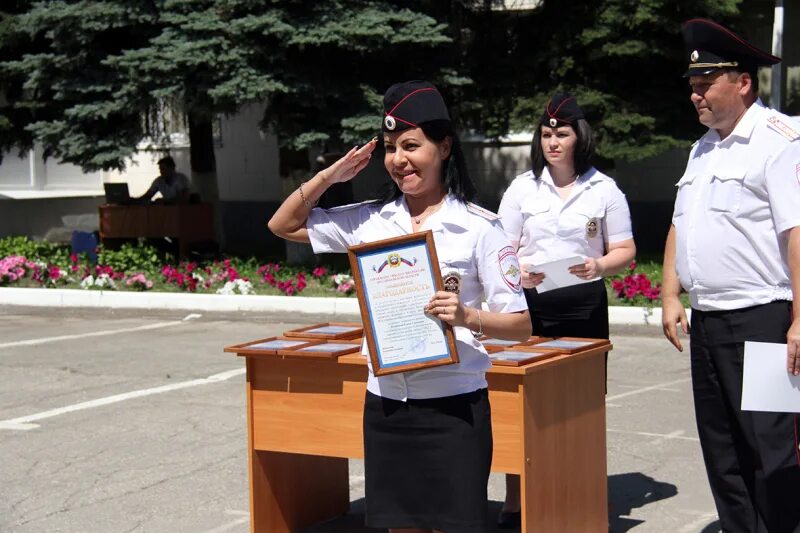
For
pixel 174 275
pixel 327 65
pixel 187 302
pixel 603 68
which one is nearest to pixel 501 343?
pixel 187 302

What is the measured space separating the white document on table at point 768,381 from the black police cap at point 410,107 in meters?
1.41

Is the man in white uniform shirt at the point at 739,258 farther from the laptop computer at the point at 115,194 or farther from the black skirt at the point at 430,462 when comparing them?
the laptop computer at the point at 115,194

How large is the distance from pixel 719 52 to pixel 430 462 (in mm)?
1836

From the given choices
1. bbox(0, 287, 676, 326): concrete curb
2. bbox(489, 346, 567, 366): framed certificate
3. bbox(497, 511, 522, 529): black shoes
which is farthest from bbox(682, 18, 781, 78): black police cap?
bbox(0, 287, 676, 326): concrete curb

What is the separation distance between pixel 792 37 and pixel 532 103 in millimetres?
6341

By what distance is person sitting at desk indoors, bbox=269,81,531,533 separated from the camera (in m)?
3.80

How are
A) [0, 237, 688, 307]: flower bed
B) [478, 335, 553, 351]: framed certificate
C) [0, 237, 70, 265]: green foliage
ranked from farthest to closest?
[0, 237, 70, 265]: green foliage < [0, 237, 688, 307]: flower bed < [478, 335, 553, 351]: framed certificate

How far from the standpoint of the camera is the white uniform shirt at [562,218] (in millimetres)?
5898

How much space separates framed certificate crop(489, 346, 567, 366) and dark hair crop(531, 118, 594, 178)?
1.20 m

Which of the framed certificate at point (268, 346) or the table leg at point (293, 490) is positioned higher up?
the framed certificate at point (268, 346)

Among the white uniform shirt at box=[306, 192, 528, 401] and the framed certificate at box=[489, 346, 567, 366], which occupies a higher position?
the white uniform shirt at box=[306, 192, 528, 401]

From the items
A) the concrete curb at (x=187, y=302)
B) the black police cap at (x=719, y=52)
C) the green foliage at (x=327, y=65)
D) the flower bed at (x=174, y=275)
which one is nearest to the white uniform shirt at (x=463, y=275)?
the black police cap at (x=719, y=52)

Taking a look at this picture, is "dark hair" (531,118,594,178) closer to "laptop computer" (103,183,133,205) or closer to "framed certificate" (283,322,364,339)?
"framed certificate" (283,322,364,339)

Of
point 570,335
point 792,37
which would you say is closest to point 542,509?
point 570,335
